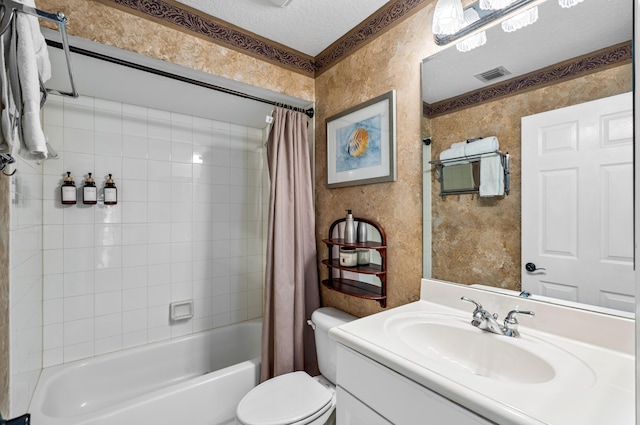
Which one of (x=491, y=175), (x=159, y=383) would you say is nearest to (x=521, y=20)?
(x=491, y=175)

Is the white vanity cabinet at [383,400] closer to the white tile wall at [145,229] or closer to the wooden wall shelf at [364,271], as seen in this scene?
the wooden wall shelf at [364,271]

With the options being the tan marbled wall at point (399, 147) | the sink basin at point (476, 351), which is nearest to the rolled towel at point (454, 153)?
the tan marbled wall at point (399, 147)

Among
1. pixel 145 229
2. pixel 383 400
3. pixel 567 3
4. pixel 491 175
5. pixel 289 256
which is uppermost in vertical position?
pixel 567 3

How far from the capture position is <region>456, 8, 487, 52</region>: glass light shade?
116 centimetres

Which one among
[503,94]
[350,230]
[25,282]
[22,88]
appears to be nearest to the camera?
[22,88]

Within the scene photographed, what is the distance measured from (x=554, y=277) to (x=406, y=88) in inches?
40.2

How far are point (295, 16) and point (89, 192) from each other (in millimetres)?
1606

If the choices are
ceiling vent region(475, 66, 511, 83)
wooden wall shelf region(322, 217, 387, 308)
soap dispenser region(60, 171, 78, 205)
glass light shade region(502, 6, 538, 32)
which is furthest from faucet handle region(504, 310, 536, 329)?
soap dispenser region(60, 171, 78, 205)

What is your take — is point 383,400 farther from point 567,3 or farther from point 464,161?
point 567,3

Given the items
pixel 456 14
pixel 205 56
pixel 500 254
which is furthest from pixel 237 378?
pixel 456 14

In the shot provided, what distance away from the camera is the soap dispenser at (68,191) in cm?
171

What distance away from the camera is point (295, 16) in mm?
1556

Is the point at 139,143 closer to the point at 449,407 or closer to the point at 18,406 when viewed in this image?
the point at 18,406

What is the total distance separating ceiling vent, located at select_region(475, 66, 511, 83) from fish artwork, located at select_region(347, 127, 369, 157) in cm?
61
